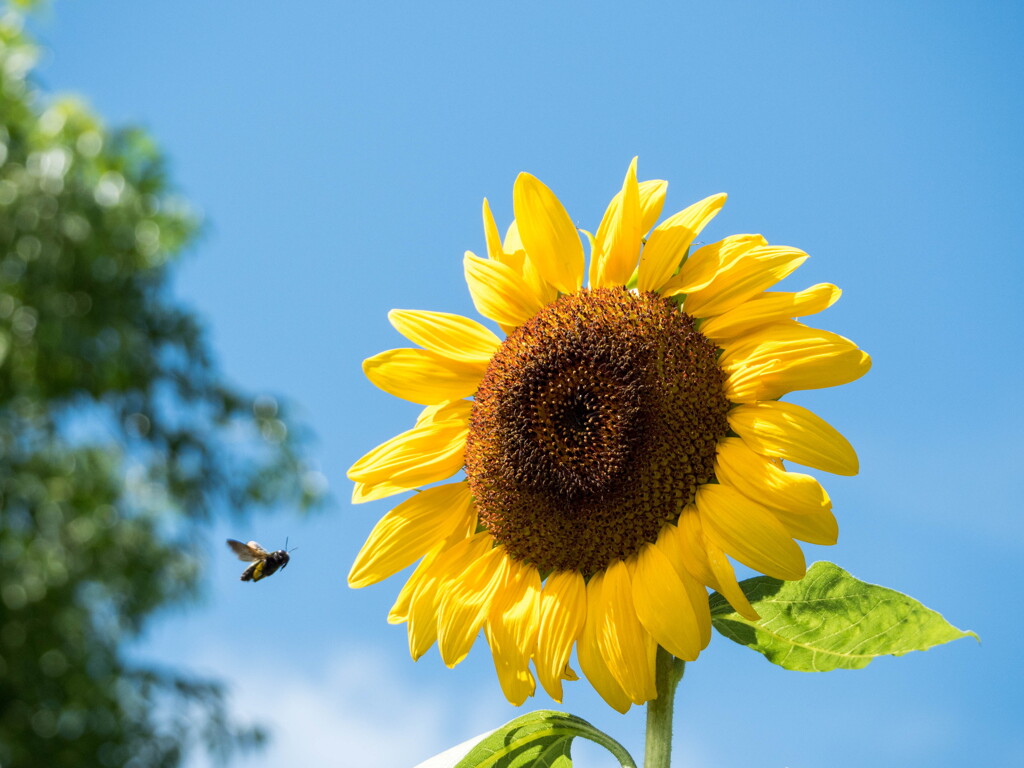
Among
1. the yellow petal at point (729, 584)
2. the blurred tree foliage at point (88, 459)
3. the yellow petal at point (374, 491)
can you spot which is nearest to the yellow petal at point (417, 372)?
the yellow petal at point (374, 491)

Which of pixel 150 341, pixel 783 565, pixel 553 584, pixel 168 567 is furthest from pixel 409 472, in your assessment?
pixel 150 341

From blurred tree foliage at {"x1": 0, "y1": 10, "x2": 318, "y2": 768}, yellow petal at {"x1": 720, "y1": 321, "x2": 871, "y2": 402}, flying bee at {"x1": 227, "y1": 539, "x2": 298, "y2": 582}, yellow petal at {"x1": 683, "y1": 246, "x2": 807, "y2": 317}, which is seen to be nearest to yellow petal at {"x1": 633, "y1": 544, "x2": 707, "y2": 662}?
yellow petal at {"x1": 720, "y1": 321, "x2": 871, "y2": 402}

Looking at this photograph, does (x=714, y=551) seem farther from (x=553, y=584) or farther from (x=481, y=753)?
(x=481, y=753)

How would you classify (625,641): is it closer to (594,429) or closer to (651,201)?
(594,429)

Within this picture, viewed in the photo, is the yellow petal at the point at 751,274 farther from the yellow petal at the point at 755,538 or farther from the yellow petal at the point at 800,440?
the yellow petal at the point at 755,538

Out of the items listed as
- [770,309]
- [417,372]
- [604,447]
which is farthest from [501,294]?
[770,309]
